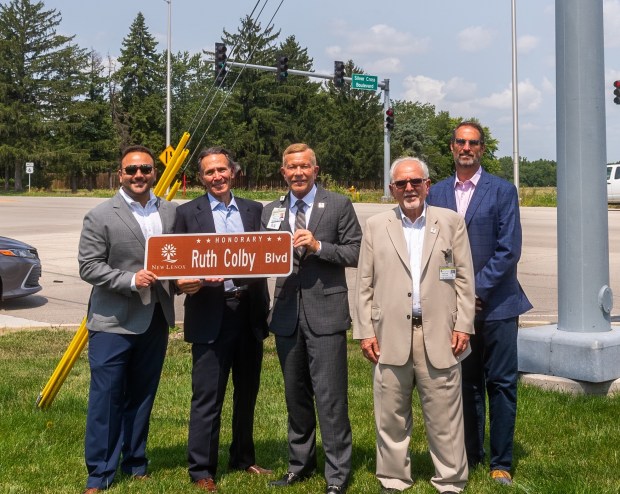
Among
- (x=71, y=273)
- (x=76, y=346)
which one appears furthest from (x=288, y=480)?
(x=71, y=273)

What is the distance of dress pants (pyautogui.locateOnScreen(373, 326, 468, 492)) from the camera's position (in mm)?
4629

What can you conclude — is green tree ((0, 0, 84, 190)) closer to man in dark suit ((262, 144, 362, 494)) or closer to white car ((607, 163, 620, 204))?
white car ((607, 163, 620, 204))

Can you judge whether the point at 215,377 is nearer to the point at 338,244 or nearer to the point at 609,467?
the point at 338,244

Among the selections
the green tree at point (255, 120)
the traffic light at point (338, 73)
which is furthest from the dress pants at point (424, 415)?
the green tree at point (255, 120)

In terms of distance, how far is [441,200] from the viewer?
5.05m

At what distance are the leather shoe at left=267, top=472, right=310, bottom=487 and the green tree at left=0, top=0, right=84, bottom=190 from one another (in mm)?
76254

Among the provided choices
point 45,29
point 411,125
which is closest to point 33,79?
point 45,29

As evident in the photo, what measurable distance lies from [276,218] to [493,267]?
4.14 ft

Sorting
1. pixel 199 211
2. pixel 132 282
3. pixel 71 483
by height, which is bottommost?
pixel 71 483

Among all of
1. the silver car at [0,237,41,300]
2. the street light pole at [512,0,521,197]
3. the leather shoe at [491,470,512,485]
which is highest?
the street light pole at [512,0,521,197]

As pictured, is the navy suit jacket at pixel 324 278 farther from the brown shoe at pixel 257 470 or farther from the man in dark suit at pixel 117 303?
the brown shoe at pixel 257 470

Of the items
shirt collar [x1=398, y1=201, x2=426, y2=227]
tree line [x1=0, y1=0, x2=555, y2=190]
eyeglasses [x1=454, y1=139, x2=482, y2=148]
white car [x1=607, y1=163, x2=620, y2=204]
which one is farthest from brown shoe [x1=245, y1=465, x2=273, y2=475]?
tree line [x1=0, y1=0, x2=555, y2=190]

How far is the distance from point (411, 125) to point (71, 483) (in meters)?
88.6

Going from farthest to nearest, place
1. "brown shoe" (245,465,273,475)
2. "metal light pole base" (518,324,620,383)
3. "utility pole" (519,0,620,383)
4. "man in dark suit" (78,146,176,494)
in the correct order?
"utility pole" (519,0,620,383) < "metal light pole base" (518,324,620,383) < "brown shoe" (245,465,273,475) < "man in dark suit" (78,146,176,494)
